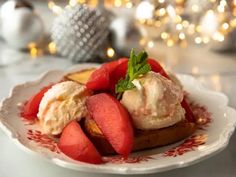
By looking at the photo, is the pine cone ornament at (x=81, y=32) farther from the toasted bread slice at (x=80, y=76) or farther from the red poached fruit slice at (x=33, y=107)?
the red poached fruit slice at (x=33, y=107)

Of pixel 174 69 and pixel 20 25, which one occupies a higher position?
pixel 20 25

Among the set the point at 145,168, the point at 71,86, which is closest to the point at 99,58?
the point at 71,86

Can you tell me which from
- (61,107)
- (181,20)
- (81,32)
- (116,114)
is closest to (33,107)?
(61,107)

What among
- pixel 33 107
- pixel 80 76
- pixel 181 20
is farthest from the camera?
pixel 181 20

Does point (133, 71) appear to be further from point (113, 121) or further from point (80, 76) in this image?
point (80, 76)

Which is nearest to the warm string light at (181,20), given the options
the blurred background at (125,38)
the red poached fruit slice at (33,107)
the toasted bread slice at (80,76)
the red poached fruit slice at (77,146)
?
the blurred background at (125,38)

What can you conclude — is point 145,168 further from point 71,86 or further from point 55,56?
point 55,56
